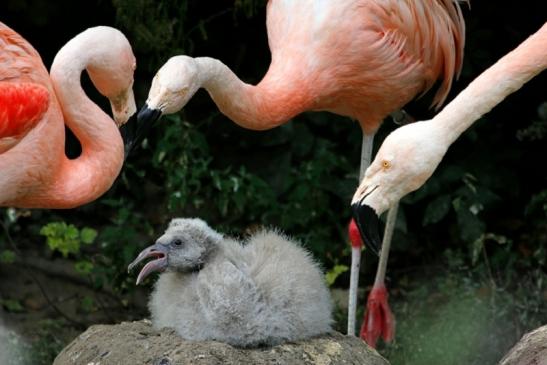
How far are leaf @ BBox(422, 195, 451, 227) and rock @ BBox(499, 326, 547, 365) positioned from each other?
7.80ft

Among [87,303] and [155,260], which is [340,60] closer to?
[155,260]

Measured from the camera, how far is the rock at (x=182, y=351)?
3.65 meters

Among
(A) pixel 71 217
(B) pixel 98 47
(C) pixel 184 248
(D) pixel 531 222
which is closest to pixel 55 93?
(B) pixel 98 47

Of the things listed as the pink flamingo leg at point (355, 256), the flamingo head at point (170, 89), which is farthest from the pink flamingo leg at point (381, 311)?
the flamingo head at point (170, 89)

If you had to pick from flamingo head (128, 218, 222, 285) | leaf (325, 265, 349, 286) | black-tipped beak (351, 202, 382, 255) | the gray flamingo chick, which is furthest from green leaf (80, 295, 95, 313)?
black-tipped beak (351, 202, 382, 255)

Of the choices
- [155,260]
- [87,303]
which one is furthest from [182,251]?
[87,303]

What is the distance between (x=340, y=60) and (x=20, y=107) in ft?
4.97

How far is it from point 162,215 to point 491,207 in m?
1.85

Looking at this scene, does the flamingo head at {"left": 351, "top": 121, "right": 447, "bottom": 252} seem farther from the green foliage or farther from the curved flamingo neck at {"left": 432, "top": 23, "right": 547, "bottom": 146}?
the green foliage

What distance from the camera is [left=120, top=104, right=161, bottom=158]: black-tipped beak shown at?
4547 millimetres

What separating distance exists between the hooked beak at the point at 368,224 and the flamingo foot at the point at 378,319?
1.46 meters

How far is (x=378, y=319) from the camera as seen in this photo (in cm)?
572

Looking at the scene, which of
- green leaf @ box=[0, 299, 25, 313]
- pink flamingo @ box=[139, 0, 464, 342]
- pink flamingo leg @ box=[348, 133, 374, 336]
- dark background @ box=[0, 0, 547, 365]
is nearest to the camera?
pink flamingo @ box=[139, 0, 464, 342]

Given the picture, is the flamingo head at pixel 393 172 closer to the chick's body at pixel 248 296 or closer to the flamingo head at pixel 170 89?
the chick's body at pixel 248 296
